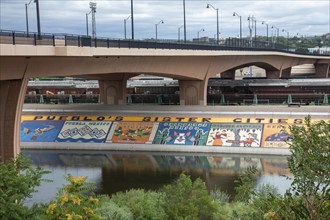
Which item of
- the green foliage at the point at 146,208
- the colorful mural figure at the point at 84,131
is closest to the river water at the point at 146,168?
the colorful mural figure at the point at 84,131

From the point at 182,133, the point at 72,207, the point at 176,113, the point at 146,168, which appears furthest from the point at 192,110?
the point at 72,207

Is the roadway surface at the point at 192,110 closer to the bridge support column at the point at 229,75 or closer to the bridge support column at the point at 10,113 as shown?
the bridge support column at the point at 10,113

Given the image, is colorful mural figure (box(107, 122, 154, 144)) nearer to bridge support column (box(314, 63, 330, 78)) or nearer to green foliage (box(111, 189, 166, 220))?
green foliage (box(111, 189, 166, 220))

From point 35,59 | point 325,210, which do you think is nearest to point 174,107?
point 35,59

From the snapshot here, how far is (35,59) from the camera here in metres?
28.3

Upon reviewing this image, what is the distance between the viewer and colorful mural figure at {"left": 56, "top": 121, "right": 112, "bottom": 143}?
168 ft

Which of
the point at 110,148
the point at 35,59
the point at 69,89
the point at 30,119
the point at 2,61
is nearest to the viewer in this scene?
the point at 2,61

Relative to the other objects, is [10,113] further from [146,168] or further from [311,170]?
[311,170]

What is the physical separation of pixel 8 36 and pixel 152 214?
1133cm

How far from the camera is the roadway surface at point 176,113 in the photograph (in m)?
46.4

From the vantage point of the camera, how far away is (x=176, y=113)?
5434 cm

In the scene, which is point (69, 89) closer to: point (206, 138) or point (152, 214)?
point (206, 138)

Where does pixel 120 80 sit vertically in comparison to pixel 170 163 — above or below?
above

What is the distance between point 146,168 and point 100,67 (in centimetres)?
963
